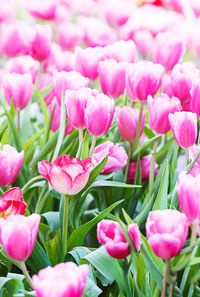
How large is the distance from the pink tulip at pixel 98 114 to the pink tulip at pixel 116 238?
183 millimetres

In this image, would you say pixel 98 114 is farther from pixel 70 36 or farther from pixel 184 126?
pixel 70 36

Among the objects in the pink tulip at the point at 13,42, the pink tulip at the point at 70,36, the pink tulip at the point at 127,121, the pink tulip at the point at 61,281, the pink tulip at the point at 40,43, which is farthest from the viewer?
the pink tulip at the point at 70,36

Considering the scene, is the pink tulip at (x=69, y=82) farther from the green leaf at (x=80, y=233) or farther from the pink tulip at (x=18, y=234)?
the pink tulip at (x=18, y=234)

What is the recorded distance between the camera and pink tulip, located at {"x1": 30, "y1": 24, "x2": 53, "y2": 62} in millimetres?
1121

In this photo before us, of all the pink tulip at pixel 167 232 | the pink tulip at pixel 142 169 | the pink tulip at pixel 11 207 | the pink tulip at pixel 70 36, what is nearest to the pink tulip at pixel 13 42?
the pink tulip at pixel 70 36

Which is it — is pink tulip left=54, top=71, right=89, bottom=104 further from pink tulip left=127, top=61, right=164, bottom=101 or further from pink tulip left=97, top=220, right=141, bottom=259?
pink tulip left=97, top=220, right=141, bottom=259

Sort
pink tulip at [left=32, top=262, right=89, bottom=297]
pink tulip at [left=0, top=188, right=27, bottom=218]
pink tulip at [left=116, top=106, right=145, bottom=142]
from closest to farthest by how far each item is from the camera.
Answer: pink tulip at [left=32, top=262, right=89, bottom=297] < pink tulip at [left=0, top=188, right=27, bottom=218] < pink tulip at [left=116, top=106, right=145, bottom=142]

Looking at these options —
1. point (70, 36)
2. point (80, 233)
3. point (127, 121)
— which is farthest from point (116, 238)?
point (70, 36)

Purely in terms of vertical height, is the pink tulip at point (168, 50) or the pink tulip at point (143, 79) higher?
the pink tulip at point (168, 50)

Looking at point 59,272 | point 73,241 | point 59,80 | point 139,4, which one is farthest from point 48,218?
point 139,4

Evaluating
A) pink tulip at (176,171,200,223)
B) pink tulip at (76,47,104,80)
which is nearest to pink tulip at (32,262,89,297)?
pink tulip at (176,171,200,223)

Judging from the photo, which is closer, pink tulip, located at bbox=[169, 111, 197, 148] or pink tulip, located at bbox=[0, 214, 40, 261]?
pink tulip, located at bbox=[0, 214, 40, 261]

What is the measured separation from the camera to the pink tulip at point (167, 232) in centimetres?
51

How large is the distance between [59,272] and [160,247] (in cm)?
10
